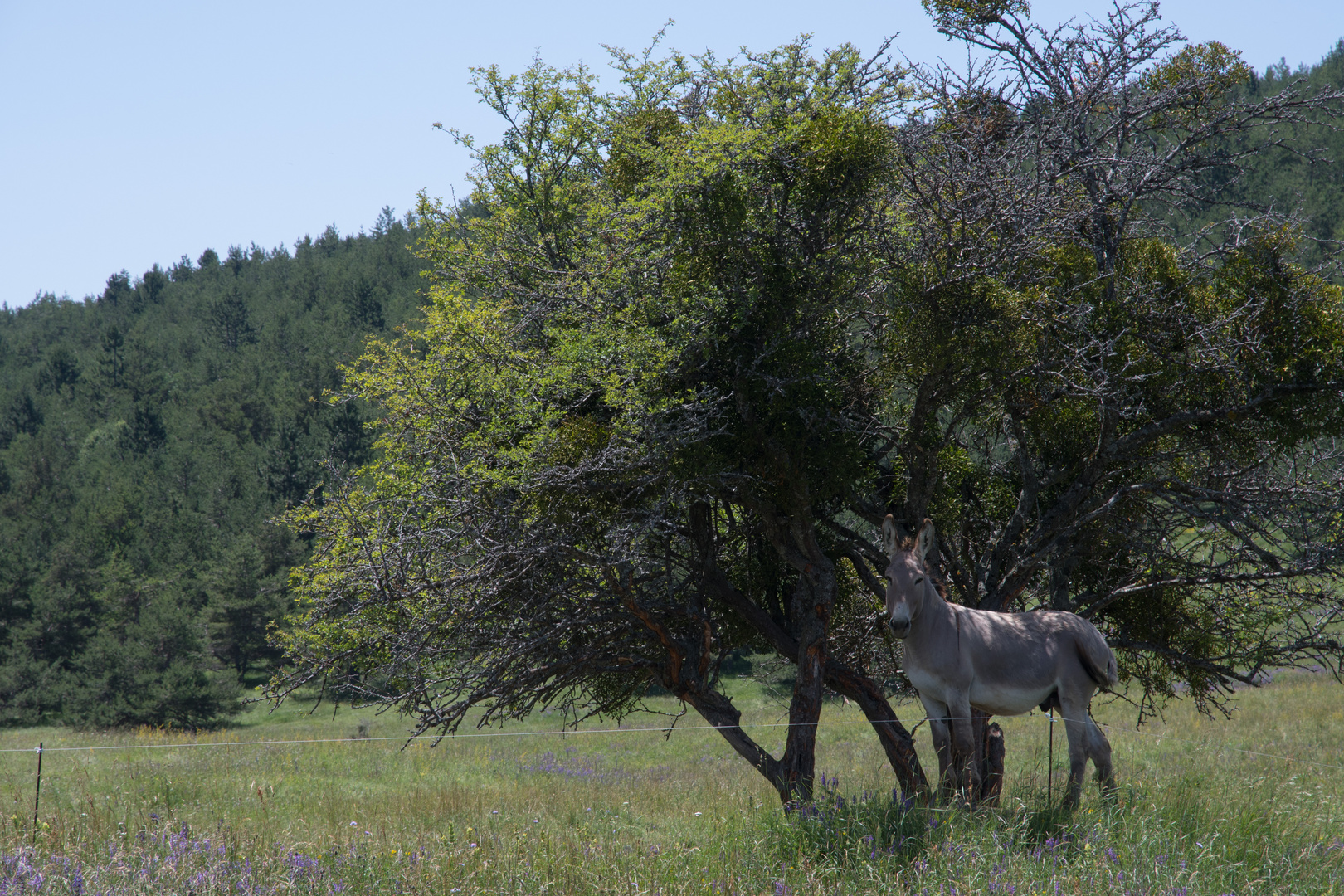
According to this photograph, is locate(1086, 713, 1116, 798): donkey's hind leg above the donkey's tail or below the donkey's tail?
below

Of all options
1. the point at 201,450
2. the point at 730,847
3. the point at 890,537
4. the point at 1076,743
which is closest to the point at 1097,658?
the point at 1076,743

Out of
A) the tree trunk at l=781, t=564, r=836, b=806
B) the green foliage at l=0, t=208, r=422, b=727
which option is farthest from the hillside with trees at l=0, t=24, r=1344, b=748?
the tree trunk at l=781, t=564, r=836, b=806

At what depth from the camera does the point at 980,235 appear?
874 centimetres

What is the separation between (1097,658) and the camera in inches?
317

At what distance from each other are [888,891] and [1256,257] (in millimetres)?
7401

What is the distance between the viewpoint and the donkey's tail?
804 centimetres

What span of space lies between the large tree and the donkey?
1.49m

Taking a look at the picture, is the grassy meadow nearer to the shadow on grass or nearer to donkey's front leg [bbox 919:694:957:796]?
the shadow on grass

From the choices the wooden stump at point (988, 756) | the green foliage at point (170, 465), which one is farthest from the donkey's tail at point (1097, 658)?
the green foliage at point (170, 465)

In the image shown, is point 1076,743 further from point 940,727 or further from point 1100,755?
point 940,727

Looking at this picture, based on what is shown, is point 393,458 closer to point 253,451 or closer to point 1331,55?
point 253,451

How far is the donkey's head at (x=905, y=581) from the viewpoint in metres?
7.50

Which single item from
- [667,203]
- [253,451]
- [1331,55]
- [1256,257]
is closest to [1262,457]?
[1256,257]

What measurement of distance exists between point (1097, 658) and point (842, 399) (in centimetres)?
355
